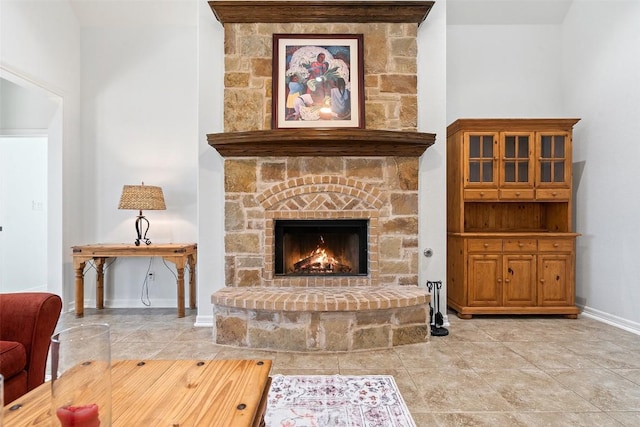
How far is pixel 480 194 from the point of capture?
3.82 metres

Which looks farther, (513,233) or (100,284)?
(100,284)

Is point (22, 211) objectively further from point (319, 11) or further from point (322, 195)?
point (319, 11)

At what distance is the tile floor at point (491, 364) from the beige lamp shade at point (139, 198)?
3.74ft

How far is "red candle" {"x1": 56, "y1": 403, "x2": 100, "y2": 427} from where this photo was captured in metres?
0.93

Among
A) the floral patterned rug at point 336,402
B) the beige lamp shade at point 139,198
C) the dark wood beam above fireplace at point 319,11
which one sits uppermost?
the dark wood beam above fireplace at point 319,11

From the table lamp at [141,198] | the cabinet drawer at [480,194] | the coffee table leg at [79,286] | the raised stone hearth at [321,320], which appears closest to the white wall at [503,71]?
the cabinet drawer at [480,194]

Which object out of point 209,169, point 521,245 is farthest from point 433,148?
point 209,169

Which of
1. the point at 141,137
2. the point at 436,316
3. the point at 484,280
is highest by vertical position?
the point at 141,137

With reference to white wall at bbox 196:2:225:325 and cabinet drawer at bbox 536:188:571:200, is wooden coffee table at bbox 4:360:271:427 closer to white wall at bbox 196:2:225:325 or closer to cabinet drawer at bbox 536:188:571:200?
white wall at bbox 196:2:225:325

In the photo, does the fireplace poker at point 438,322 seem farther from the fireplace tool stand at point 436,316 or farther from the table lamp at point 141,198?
the table lamp at point 141,198

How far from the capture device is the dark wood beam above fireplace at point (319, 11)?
11.1 ft

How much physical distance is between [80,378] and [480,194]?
371 centimetres

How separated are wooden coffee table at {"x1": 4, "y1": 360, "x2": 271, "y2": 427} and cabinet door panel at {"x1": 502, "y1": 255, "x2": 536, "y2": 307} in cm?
305

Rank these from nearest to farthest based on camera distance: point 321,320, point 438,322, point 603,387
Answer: point 603,387 < point 321,320 < point 438,322
